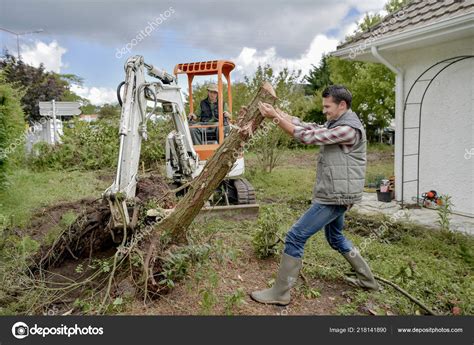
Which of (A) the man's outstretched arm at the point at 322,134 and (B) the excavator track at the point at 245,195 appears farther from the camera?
(B) the excavator track at the point at 245,195

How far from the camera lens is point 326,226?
136 inches

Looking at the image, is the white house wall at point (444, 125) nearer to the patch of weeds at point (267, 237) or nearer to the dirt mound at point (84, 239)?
the patch of weeds at point (267, 237)

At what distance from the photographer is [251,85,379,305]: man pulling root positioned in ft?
9.91

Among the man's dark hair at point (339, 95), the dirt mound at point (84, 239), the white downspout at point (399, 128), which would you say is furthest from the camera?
the white downspout at point (399, 128)

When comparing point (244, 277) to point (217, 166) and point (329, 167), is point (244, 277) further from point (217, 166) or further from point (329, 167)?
point (329, 167)
